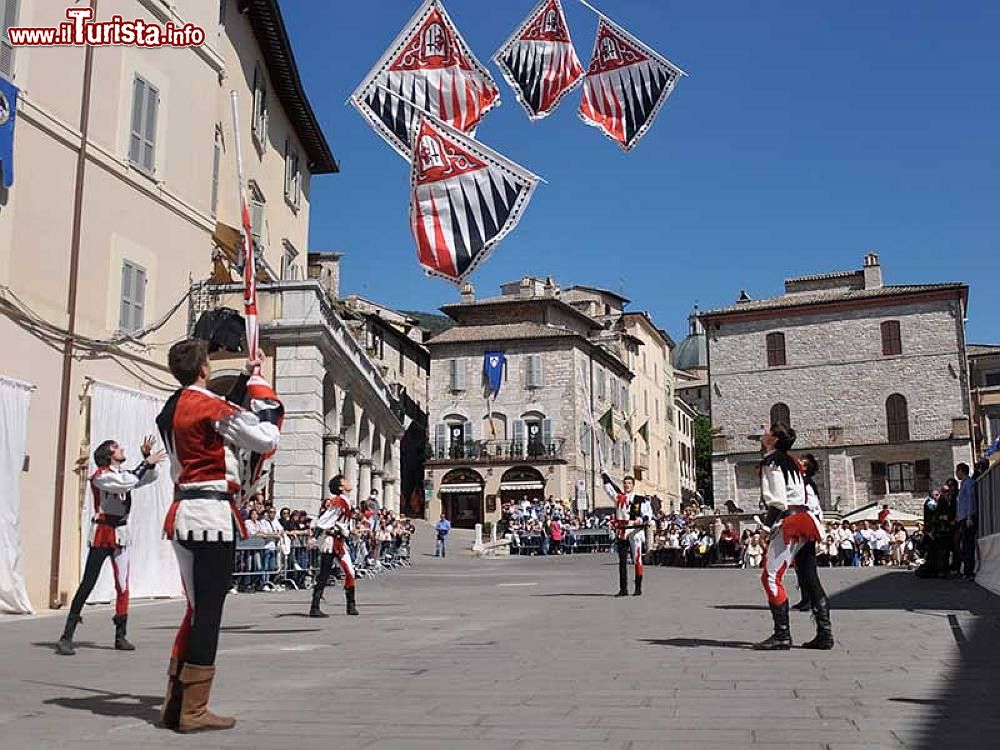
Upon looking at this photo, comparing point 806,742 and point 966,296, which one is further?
point 966,296

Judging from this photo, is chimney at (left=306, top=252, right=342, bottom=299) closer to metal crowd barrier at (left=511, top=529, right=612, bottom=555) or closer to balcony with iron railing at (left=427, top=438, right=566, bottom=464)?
metal crowd barrier at (left=511, top=529, right=612, bottom=555)

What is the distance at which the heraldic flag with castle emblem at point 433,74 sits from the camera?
15.2 m

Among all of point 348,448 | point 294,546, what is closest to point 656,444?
point 348,448

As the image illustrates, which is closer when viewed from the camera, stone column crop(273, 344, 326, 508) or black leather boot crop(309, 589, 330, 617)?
black leather boot crop(309, 589, 330, 617)

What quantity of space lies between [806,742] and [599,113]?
12980 mm

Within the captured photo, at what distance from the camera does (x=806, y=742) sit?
5137 mm

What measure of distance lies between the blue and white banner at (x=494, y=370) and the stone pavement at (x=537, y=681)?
166 ft

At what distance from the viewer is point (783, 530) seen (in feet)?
31.2

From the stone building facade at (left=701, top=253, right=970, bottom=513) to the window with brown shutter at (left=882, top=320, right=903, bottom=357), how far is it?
0.06 metres

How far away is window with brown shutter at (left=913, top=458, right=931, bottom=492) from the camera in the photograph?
61781mm

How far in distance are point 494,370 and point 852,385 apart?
21292 mm

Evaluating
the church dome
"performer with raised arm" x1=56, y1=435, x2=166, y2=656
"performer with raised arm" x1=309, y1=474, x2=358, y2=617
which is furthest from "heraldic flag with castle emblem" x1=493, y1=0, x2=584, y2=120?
the church dome

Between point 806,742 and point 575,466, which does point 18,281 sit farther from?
point 575,466

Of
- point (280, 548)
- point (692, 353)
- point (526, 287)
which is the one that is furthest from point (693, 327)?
point (280, 548)
